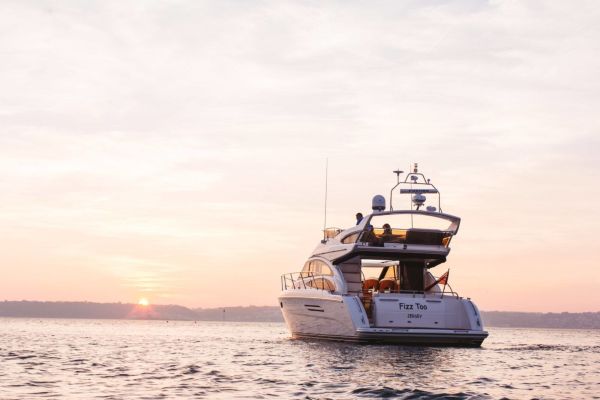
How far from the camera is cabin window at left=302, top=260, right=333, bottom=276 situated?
30.8 m

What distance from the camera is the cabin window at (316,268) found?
30.8 m

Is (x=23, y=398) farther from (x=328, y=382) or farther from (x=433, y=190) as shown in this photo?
(x=433, y=190)

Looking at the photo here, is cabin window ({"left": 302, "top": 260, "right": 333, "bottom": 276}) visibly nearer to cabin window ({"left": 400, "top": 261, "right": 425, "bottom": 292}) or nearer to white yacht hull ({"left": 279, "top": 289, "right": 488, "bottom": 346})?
white yacht hull ({"left": 279, "top": 289, "right": 488, "bottom": 346})

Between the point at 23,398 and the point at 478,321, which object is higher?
the point at 478,321

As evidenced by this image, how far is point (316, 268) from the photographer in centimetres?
3238

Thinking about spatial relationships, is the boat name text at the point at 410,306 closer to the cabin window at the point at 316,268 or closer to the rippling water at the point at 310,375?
the rippling water at the point at 310,375

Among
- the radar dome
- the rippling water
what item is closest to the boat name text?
the rippling water

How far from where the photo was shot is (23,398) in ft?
48.5

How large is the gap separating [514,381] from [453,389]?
2.90m

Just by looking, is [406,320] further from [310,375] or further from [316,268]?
[310,375]

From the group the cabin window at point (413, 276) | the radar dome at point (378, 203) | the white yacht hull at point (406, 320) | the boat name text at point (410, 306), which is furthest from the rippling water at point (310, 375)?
the radar dome at point (378, 203)

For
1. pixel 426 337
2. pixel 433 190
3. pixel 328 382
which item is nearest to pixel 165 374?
pixel 328 382

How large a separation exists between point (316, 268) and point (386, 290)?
10.2 feet

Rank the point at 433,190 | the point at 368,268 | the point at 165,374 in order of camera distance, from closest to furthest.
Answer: the point at 165,374 < the point at 433,190 < the point at 368,268
